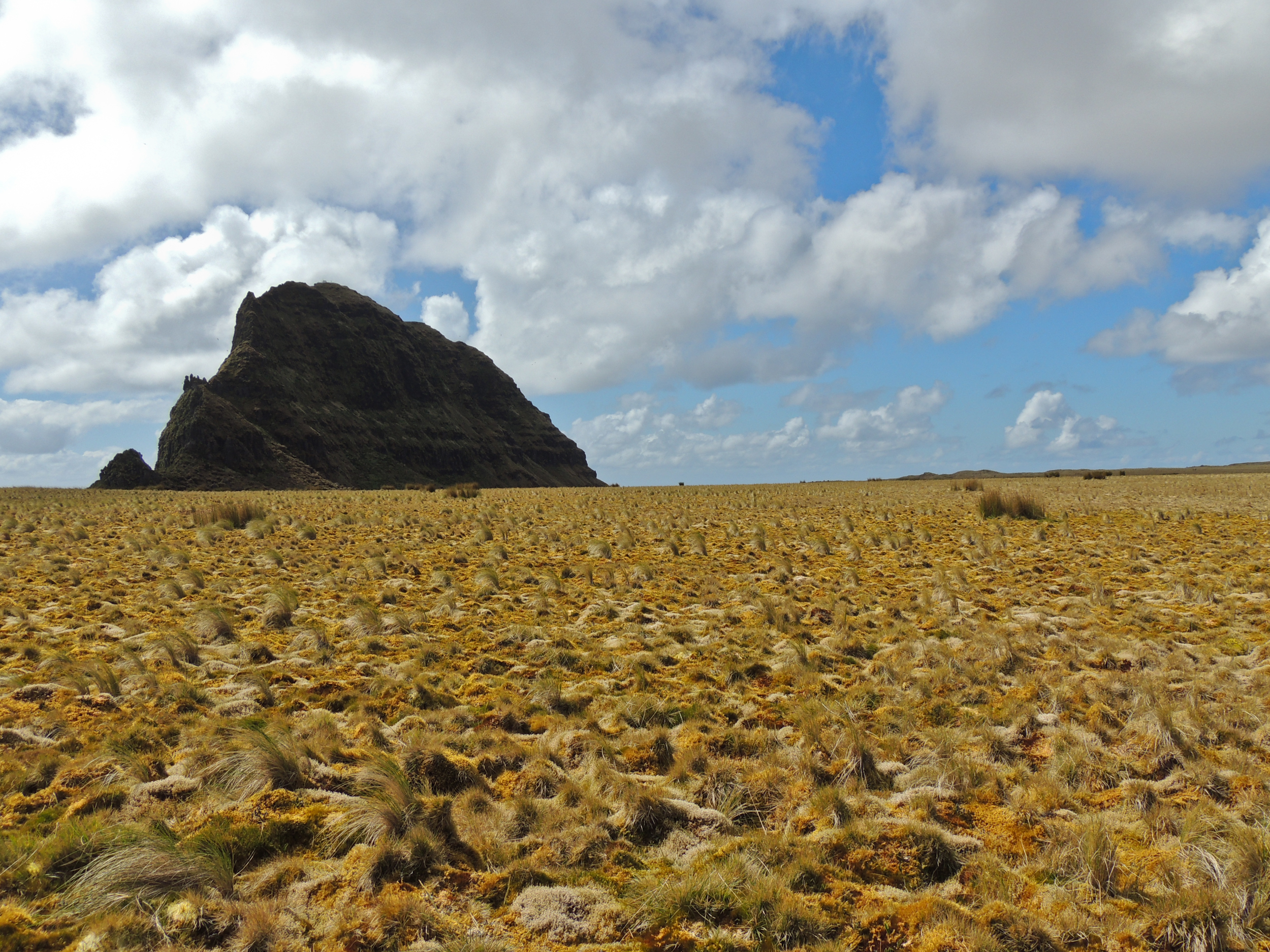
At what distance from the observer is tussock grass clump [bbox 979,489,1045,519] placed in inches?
761

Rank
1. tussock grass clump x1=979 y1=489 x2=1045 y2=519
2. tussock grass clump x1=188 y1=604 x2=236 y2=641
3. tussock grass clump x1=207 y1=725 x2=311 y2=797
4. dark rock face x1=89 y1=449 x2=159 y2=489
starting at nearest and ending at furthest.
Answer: tussock grass clump x1=207 y1=725 x2=311 y2=797
tussock grass clump x1=188 y1=604 x2=236 y2=641
tussock grass clump x1=979 y1=489 x2=1045 y2=519
dark rock face x1=89 y1=449 x2=159 y2=489

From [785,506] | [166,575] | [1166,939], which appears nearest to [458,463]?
[785,506]

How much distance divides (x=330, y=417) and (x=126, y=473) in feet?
166

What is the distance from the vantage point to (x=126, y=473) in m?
88.0

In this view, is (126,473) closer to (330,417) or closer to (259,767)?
(330,417)

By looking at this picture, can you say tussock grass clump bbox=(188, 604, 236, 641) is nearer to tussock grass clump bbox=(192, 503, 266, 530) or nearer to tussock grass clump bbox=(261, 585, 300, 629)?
tussock grass clump bbox=(261, 585, 300, 629)

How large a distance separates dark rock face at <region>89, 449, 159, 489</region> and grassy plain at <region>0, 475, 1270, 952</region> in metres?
93.1

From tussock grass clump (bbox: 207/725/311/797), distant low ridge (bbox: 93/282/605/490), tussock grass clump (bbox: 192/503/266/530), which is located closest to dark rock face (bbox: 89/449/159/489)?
A: distant low ridge (bbox: 93/282/605/490)

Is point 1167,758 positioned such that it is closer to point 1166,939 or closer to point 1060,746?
point 1060,746

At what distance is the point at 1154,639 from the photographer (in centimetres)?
750

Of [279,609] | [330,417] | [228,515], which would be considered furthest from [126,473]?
[279,609]

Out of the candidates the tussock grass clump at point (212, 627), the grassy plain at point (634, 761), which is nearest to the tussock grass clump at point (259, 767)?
the grassy plain at point (634, 761)

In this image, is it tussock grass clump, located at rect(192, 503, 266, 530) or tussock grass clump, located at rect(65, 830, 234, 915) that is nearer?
tussock grass clump, located at rect(65, 830, 234, 915)

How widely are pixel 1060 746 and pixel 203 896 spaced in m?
5.55
